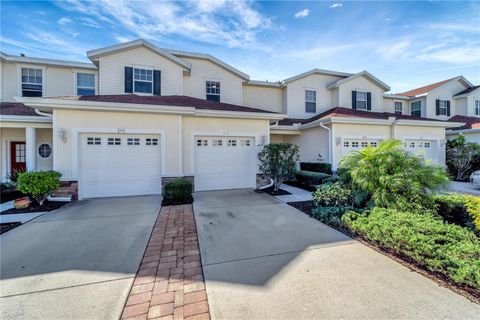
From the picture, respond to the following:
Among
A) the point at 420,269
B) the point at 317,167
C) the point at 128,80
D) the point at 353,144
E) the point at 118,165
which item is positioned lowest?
the point at 420,269

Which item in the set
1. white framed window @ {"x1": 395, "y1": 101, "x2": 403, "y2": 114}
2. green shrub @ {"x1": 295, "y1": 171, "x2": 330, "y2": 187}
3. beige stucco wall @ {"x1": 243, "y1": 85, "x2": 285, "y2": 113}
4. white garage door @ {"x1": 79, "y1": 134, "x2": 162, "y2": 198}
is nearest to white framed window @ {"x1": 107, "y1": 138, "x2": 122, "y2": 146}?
white garage door @ {"x1": 79, "y1": 134, "x2": 162, "y2": 198}

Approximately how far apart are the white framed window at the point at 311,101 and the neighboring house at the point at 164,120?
0.23 feet

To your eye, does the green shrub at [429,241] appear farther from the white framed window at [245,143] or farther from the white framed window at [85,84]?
the white framed window at [85,84]

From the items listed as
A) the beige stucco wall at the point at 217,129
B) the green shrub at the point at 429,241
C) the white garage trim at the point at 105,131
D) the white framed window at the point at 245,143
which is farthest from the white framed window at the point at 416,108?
the white garage trim at the point at 105,131

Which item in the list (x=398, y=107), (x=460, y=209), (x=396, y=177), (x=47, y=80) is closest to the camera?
(x=460, y=209)

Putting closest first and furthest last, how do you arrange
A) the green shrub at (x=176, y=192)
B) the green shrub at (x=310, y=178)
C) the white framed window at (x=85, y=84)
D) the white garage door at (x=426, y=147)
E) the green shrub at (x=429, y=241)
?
the green shrub at (x=429, y=241) < the green shrub at (x=176, y=192) < the green shrub at (x=310, y=178) < the white framed window at (x=85, y=84) < the white garage door at (x=426, y=147)

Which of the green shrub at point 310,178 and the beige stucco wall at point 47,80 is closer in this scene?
the green shrub at point 310,178

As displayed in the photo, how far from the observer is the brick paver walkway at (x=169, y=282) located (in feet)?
7.59

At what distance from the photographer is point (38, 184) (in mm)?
6199

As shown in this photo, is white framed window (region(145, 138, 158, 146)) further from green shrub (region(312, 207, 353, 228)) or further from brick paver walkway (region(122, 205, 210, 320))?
green shrub (region(312, 207, 353, 228))

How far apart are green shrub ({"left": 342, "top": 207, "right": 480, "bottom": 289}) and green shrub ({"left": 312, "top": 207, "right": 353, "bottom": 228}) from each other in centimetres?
50

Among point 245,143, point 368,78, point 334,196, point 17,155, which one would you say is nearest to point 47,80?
point 17,155

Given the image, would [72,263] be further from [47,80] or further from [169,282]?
[47,80]

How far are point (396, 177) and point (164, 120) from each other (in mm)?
7544
